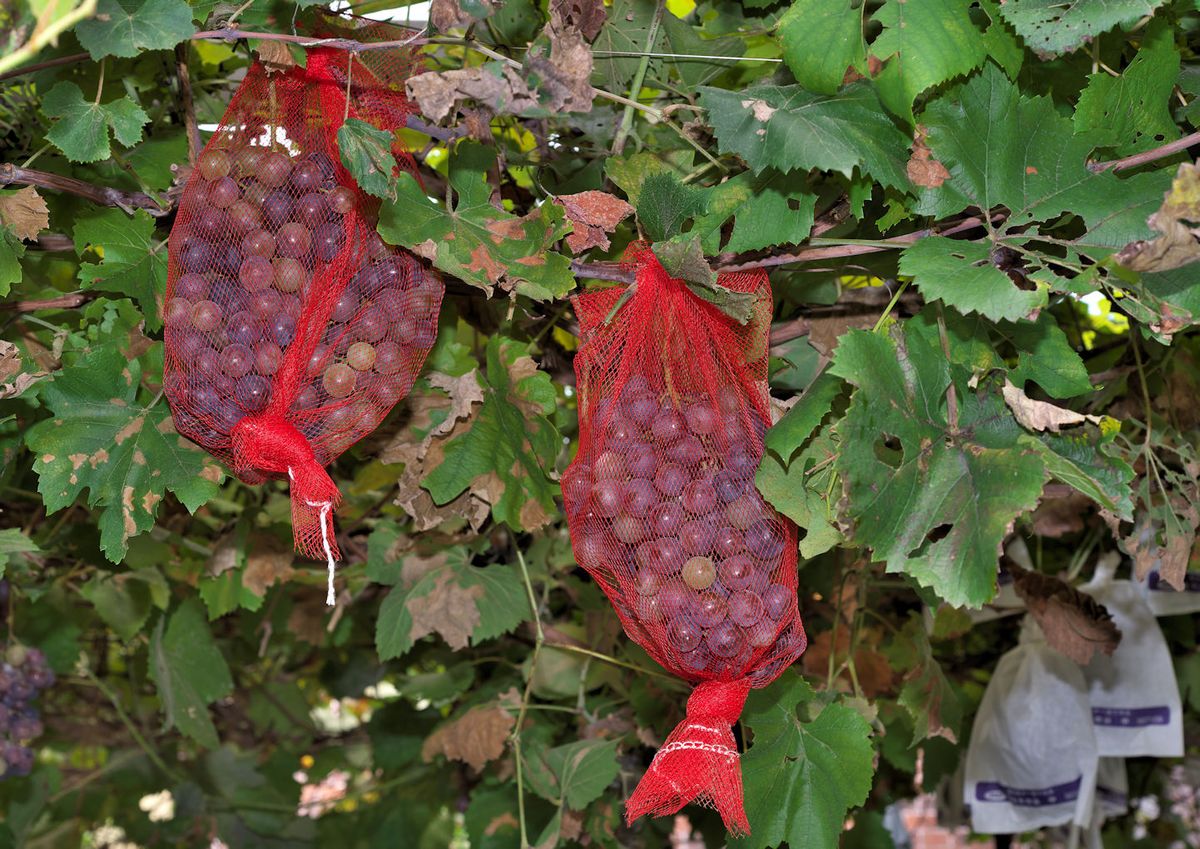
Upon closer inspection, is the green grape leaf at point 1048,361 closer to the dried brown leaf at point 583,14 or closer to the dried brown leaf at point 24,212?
the dried brown leaf at point 583,14

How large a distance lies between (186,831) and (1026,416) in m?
2.22

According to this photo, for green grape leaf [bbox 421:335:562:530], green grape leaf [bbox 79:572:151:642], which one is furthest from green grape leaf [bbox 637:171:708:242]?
green grape leaf [bbox 79:572:151:642]

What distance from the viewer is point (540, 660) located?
1973 millimetres

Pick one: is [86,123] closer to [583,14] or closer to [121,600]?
[583,14]

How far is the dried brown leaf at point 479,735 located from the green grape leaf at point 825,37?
3.96 feet

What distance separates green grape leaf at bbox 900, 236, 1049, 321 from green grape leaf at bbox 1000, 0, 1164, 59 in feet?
0.56

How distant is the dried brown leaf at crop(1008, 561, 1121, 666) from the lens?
5.89 feet

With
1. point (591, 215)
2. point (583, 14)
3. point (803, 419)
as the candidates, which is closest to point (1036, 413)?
point (803, 419)

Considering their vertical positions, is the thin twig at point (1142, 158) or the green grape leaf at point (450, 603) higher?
the thin twig at point (1142, 158)

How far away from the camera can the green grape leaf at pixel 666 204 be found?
108cm

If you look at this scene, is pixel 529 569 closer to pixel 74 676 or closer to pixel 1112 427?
pixel 1112 427

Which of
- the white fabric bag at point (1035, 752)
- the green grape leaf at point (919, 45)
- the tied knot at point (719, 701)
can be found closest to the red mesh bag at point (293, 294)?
the tied knot at point (719, 701)

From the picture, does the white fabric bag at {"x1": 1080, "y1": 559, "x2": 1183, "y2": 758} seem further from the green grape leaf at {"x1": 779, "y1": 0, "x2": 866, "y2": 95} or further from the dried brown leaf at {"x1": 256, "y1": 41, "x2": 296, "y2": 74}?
the dried brown leaf at {"x1": 256, "y1": 41, "x2": 296, "y2": 74}

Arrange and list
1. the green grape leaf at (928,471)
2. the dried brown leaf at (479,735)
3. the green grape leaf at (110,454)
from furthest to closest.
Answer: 1. the dried brown leaf at (479,735)
2. the green grape leaf at (110,454)
3. the green grape leaf at (928,471)
